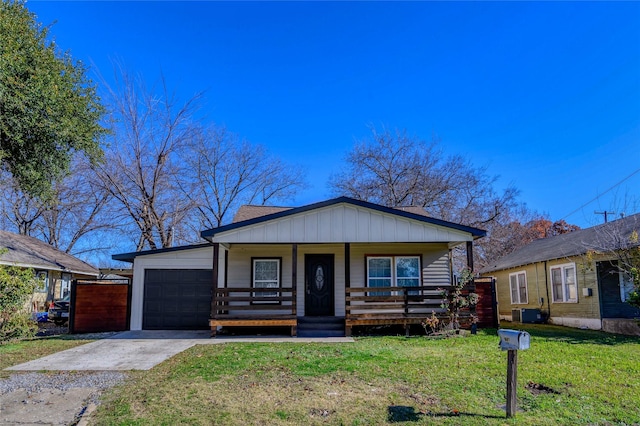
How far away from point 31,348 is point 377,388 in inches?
331

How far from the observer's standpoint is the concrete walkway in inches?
294

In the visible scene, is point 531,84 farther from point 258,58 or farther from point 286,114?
point 286,114

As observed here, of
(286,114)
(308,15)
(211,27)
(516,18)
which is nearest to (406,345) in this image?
(516,18)

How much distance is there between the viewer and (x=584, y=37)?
1503 cm

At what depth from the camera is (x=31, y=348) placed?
962 centimetres

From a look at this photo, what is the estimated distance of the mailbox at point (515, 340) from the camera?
435 cm

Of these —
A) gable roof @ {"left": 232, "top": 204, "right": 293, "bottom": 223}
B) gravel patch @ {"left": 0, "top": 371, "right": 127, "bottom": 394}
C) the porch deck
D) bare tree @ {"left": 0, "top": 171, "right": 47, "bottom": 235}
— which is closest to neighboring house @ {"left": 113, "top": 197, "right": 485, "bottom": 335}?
the porch deck

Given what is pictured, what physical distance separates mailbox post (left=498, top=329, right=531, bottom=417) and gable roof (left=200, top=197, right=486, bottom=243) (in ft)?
22.8

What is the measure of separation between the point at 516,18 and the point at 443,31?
2.43 meters

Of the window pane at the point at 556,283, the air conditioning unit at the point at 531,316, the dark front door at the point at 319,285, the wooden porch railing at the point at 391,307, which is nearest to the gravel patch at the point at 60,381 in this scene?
the wooden porch railing at the point at 391,307

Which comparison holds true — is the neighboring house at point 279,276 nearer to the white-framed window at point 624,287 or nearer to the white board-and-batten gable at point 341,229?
the white board-and-batten gable at point 341,229

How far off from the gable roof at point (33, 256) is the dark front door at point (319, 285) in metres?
11.8

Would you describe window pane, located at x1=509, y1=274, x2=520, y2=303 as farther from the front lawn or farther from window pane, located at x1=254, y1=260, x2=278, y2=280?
window pane, located at x1=254, y1=260, x2=278, y2=280

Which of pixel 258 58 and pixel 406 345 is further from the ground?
pixel 258 58
